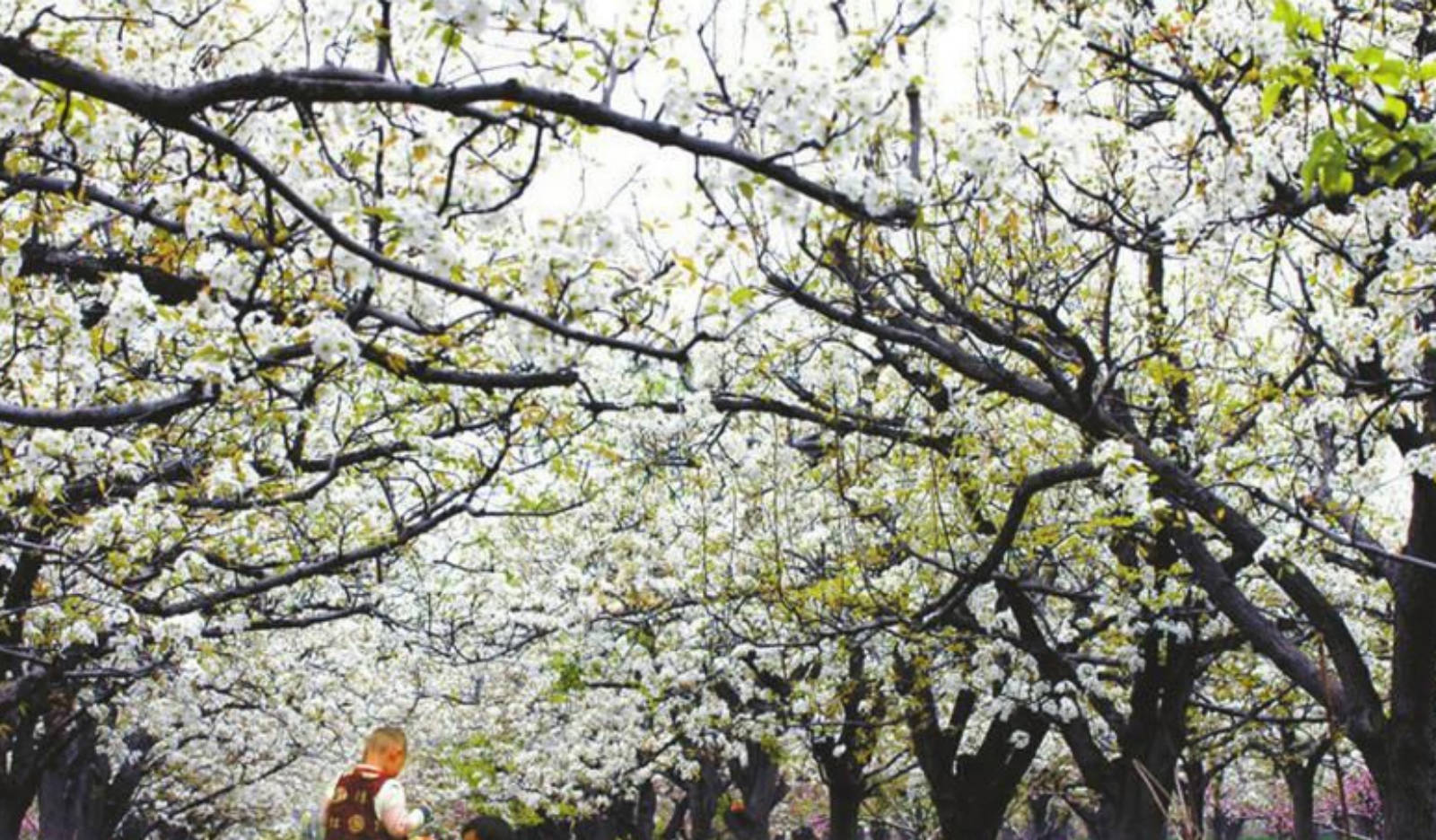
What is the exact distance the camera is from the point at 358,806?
9.21 metres

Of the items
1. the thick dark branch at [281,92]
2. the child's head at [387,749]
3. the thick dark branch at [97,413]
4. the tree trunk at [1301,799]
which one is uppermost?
the tree trunk at [1301,799]

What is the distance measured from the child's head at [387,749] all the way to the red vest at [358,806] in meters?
0.07

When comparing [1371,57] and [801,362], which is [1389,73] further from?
A: [801,362]

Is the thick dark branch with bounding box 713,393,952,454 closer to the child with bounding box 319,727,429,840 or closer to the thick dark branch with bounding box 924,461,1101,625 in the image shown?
the thick dark branch with bounding box 924,461,1101,625

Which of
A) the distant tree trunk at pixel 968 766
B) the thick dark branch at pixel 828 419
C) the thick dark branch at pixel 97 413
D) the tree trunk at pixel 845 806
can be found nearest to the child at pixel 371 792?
the thick dark branch at pixel 97 413

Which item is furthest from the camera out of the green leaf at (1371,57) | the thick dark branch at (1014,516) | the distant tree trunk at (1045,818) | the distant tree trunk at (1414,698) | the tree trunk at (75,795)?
the distant tree trunk at (1045,818)

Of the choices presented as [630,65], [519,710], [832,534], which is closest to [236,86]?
[630,65]

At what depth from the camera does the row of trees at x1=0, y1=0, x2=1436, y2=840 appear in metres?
5.52

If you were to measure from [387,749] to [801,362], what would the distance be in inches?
189

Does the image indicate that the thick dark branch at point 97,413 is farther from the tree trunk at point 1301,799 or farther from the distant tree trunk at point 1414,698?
the tree trunk at point 1301,799

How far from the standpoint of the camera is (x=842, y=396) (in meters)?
13.8

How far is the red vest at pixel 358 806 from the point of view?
9195 millimetres

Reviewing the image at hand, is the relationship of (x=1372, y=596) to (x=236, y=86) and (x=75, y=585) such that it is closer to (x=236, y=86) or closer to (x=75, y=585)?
(x=75, y=585)

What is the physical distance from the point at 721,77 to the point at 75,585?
965cm
